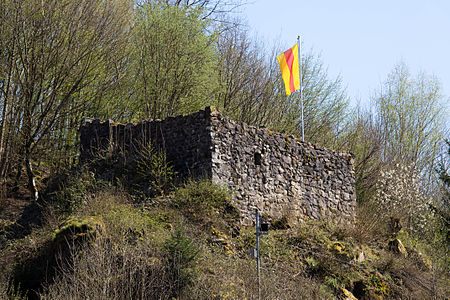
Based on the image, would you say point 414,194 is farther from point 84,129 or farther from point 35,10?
point 35,10

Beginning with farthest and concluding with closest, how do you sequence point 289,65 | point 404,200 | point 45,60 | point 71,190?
point 404,200 → point 289,65 → point 45,60 → point 71,190

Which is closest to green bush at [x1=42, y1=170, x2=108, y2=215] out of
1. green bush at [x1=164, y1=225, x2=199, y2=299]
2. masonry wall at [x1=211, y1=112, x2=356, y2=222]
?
masonry wall at [x1=211, y1=112, x2=356, y2=222]

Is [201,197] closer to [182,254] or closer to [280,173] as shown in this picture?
[182,254]

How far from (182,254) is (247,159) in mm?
5004

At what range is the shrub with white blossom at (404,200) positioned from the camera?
66.7ft

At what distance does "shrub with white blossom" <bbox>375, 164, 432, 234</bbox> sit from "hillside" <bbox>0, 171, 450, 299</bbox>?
154 inches

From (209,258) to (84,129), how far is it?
7811 millimetres

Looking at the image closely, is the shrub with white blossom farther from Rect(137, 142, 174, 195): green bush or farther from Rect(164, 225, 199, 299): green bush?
Rect(164, 225, 199, 299): green bush

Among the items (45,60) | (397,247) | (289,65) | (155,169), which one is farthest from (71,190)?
(397,247)

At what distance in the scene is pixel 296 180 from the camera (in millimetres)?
16281

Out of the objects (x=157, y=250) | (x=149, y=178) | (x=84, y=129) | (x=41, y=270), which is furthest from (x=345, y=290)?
(x=84, y=129)

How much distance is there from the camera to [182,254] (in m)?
10.2

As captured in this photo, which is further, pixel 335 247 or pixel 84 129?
pixel 84 129

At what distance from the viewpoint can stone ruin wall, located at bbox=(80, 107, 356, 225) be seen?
14.0 m
